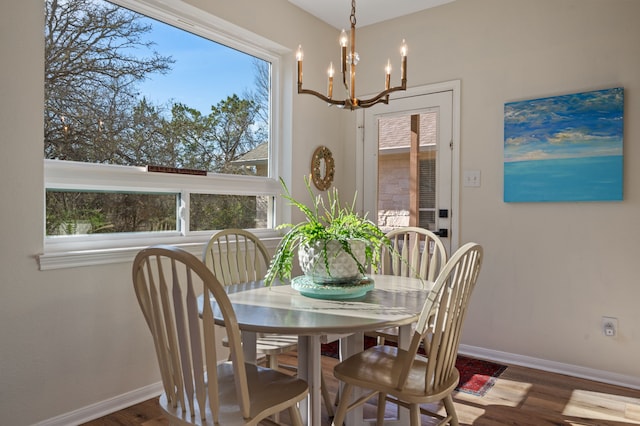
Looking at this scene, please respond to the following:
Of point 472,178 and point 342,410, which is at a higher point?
point 472,178

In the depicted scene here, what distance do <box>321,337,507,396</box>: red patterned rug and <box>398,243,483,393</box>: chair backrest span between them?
3.63ft

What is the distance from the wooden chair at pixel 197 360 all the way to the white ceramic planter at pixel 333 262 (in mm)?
472

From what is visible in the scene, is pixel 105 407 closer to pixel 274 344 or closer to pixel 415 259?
pixel 274 344

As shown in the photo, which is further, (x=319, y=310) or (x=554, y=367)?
(x=554, y=367)

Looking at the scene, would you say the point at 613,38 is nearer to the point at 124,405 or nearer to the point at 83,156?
the point at 83,156

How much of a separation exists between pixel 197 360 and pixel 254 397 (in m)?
0.28

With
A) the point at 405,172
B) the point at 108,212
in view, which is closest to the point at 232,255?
the point at 108,212

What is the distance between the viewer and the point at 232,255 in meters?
2.94

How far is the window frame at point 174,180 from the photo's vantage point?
89.6 inches

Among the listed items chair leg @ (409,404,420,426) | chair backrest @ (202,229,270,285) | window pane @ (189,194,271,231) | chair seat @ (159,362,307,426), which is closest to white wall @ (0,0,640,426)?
window pane @ (189,194,271,231)

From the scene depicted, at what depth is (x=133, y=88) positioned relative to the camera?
2598mm

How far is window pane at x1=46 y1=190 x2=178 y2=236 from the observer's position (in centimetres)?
229

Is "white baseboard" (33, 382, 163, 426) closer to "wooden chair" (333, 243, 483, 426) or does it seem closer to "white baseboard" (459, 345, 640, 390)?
"wooden chair" (333, 243, 483, 426)

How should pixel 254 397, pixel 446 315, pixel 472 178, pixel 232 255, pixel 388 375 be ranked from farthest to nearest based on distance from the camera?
pixel 472 178 → pixel 232 255 → pixel 388 375 → pixel 446 315 → pixel 254 397
